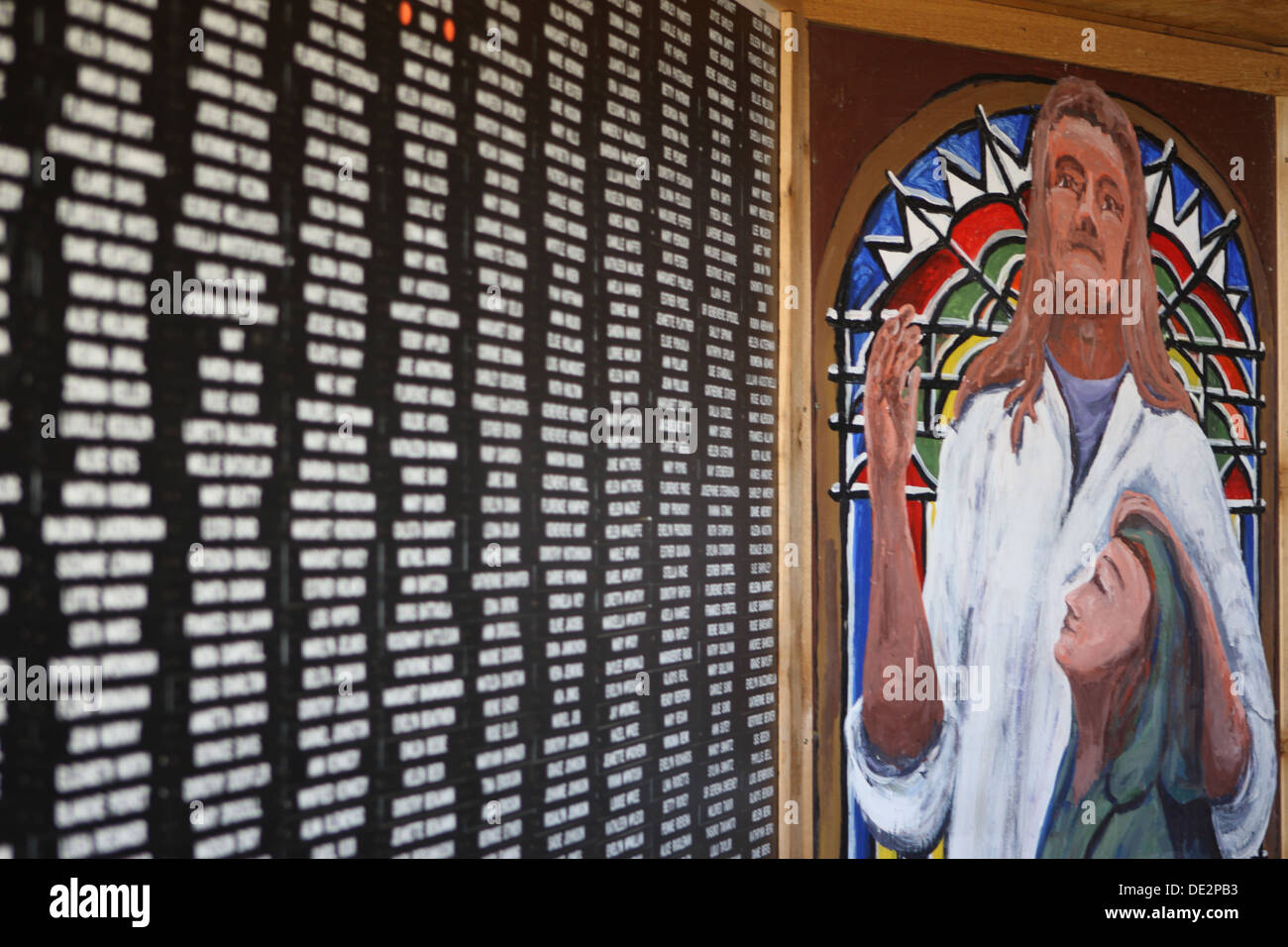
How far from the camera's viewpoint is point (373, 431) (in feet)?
5.94

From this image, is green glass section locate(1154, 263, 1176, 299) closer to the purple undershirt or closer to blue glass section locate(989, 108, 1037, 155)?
the purple undershirt

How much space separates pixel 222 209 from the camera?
1603mm

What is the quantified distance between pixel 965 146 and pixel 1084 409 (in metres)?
0.78

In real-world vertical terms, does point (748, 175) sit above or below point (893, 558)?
above

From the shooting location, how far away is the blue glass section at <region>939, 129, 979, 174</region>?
318 centimetres

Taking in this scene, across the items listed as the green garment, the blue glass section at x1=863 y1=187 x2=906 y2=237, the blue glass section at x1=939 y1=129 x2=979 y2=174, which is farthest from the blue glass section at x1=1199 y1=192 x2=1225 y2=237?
the blue glass section at x1=863 y1=187 x2=906 y2=237

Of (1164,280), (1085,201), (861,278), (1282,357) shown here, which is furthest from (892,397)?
(1282,357)

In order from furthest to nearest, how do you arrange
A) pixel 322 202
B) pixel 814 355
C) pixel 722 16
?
pixel 814 355
pixel 722 16
pixel 322 202

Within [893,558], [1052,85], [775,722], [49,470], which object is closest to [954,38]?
[1052,85]

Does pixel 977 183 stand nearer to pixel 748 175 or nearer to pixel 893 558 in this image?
pixel 748 175

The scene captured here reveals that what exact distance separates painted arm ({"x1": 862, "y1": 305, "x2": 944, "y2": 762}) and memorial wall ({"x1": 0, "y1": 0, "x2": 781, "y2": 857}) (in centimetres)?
43

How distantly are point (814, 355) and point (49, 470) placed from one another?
1949 mm
